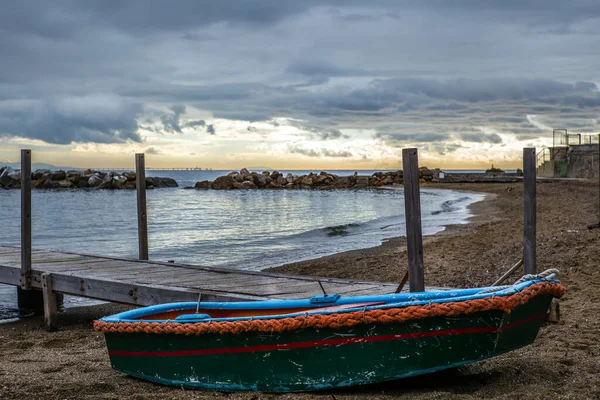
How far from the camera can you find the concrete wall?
172 feet

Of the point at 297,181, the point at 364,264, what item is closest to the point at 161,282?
the point at 364,264

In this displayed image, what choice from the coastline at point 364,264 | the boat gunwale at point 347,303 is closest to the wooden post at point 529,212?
the boat gunwale at point 347,303

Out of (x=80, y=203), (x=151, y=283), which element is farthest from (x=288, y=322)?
(x=80, y=203)

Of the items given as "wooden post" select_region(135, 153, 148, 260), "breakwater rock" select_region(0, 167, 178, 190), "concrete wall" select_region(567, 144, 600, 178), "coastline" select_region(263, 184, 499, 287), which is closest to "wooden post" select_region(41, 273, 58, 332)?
"wooden post" select_region(135, 153, 148, 260)

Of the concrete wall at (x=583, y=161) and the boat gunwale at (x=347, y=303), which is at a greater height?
the concrete wall at (x=583, y=161)

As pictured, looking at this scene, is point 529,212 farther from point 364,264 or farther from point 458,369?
point 364,264

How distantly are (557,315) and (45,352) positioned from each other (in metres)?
6.06

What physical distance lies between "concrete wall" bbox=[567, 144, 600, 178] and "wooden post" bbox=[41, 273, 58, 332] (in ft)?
167

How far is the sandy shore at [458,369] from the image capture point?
17.1ft

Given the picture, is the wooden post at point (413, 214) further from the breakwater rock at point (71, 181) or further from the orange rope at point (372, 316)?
the breakwater rock at point (71, 181)

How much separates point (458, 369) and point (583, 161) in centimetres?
5441

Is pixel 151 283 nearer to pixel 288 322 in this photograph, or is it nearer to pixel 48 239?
pixel 288 322

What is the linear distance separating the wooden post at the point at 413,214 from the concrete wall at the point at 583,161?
50.2 m

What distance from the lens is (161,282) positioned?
328 inches
